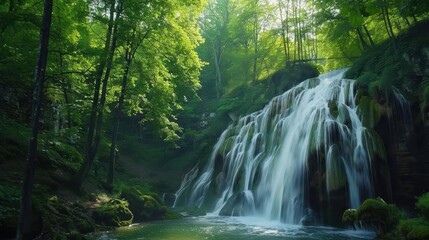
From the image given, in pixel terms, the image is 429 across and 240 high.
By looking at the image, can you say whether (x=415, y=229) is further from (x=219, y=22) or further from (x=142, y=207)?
(x=219, y=22)

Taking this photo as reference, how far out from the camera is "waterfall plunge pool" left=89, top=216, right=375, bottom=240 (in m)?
10.9

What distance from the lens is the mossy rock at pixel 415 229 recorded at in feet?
27.0

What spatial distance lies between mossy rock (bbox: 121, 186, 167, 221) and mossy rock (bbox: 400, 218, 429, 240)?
1030cm

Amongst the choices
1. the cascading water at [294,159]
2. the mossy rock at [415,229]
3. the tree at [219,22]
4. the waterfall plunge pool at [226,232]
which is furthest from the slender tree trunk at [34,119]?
the tree at [219,22]

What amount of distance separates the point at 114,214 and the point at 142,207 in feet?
8.37

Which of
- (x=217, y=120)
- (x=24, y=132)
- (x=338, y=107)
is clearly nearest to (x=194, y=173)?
(x=217, y=120)

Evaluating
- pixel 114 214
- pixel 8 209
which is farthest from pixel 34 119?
pixel 114 214

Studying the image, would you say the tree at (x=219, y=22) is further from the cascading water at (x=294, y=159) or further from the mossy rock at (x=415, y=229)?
the mossy rock at (x=415, y=229)

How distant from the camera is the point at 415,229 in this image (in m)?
8.52

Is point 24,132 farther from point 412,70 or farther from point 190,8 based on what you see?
point 412,70

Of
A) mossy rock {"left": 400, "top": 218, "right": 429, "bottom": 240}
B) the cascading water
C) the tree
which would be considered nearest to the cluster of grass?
mossy rock {"left": 400, "top": 218, "right": 429, "bottom": 240}

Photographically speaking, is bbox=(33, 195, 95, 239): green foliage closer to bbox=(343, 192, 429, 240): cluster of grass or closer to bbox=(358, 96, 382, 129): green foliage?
bbox=(343, 192, 429, 240): cluster of grass

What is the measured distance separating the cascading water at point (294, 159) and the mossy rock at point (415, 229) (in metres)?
4.00

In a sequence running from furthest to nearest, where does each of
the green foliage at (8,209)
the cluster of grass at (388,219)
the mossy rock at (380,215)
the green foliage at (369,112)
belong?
the green foliage at (369,112) < the mossy rock at (380,215) < the cluster of grass at (388,219) < the green foliage at (8,209)
